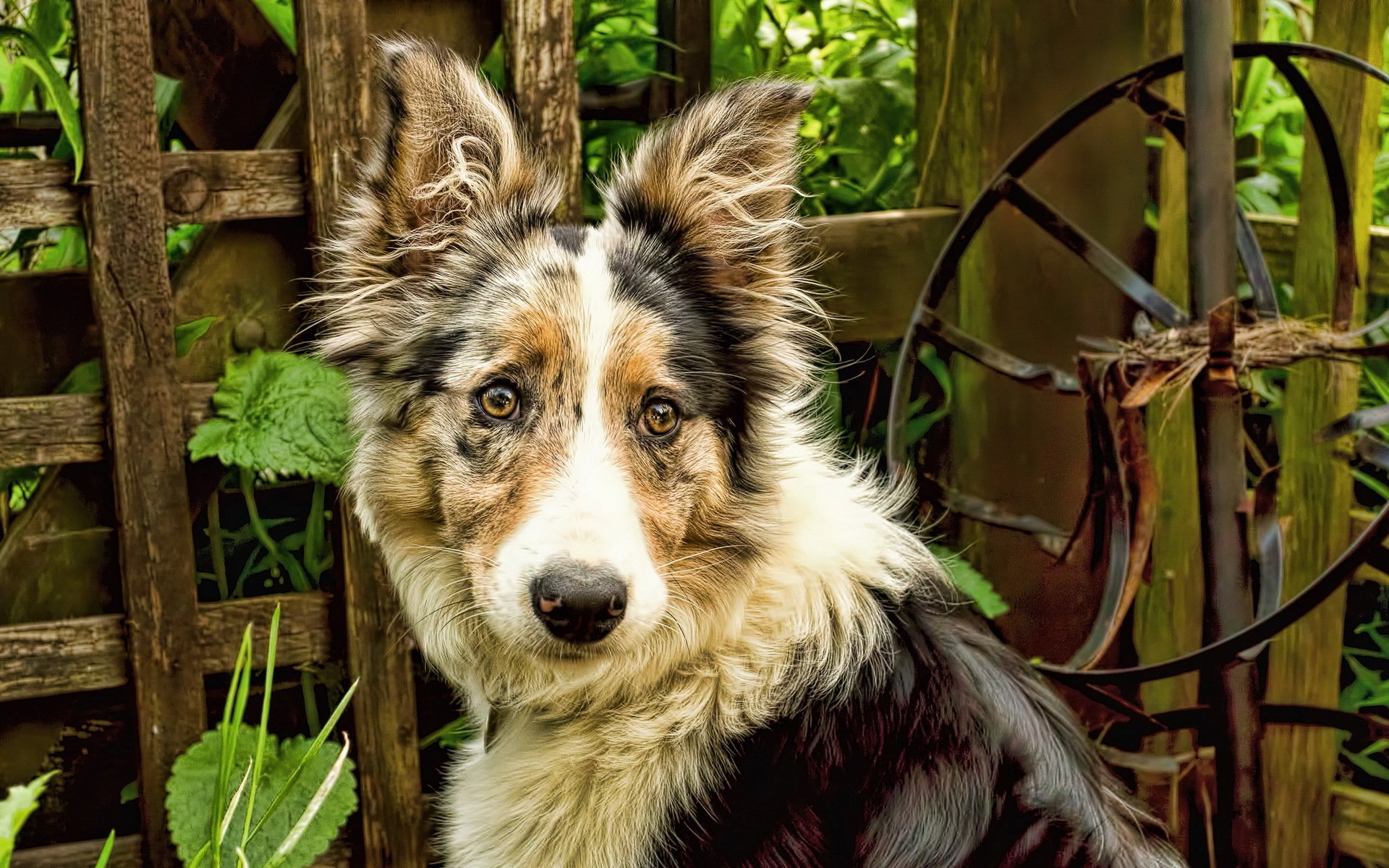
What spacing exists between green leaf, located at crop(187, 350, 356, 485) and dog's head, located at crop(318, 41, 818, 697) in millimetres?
333

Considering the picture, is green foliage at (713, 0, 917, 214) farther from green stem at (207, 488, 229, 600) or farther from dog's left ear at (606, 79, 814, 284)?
green stem at (207, 488, 229, 600)

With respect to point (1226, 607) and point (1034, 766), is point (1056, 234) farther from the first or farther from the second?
point (1034, 766)

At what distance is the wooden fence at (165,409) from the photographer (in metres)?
2.55

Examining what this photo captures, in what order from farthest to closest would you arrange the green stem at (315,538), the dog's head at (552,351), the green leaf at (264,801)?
the green stem at (315,538), the green leaf at (264,801), the dog's head at (552,351)

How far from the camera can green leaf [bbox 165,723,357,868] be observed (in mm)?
2639

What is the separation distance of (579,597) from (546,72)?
147 centimetres

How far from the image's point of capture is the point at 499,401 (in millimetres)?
2131

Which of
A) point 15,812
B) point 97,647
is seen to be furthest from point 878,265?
point 15,812

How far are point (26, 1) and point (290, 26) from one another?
36.9 inches

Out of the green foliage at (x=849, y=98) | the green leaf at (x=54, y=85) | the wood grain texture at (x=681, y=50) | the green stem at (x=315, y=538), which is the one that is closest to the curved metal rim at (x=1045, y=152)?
the green foliage at (x=849, y=98)

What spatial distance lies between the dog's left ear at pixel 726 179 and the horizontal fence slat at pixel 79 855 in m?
1.79

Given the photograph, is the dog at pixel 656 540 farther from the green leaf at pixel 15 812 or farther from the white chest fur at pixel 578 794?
the green leaf at pixel 15 812

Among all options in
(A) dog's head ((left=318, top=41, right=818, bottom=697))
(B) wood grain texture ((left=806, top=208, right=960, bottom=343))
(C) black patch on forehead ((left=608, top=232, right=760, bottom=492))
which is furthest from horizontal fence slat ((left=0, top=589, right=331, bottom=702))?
(B) wood grain texture ((left=806, top=208, right=960, bottom=343))

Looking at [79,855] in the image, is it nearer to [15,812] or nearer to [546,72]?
[15,812]
